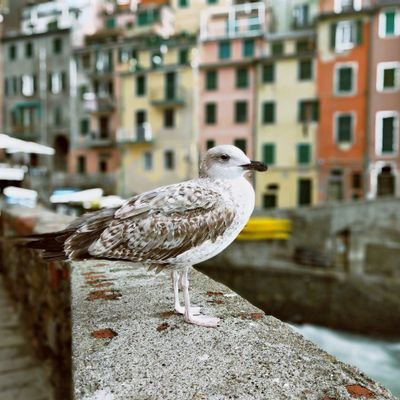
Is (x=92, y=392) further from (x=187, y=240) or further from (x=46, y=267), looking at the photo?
(x=46, y=267)

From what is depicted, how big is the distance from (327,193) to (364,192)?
170 centimetres

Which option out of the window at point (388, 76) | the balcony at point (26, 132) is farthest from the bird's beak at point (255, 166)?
the balcony at point (26, 132)

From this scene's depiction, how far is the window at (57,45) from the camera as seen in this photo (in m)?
27.9

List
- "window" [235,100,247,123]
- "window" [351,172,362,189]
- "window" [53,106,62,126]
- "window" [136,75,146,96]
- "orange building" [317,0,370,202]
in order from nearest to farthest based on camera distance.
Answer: "orange building" [317,0,370,202] → "window" [351,172,362,189] → "window" [235,100,247,123] → "window" [136,75,146,96] → "window" [53,106,62,126]

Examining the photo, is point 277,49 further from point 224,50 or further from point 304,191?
point 304,191

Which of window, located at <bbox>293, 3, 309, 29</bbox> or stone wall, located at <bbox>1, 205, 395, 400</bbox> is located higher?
window, located at <bbox>293, 3, 309, 29</bbox>

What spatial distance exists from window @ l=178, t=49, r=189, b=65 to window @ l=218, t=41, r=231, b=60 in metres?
1.79

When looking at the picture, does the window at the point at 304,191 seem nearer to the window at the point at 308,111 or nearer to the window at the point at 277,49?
the window at the point at 308,111

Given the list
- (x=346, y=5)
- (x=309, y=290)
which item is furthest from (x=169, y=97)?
(x=309, y=290)

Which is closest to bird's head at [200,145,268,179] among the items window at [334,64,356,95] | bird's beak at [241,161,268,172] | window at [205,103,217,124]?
bird's beak at [241,161,268,172]

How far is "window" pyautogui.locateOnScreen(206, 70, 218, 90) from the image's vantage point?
23016 mm

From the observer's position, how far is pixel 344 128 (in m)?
20.6

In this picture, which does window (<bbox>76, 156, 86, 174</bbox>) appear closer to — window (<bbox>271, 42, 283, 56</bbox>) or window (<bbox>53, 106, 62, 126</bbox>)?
window (<bbox>53, 106, 62, 126</bbox>)

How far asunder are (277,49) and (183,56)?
511cm
